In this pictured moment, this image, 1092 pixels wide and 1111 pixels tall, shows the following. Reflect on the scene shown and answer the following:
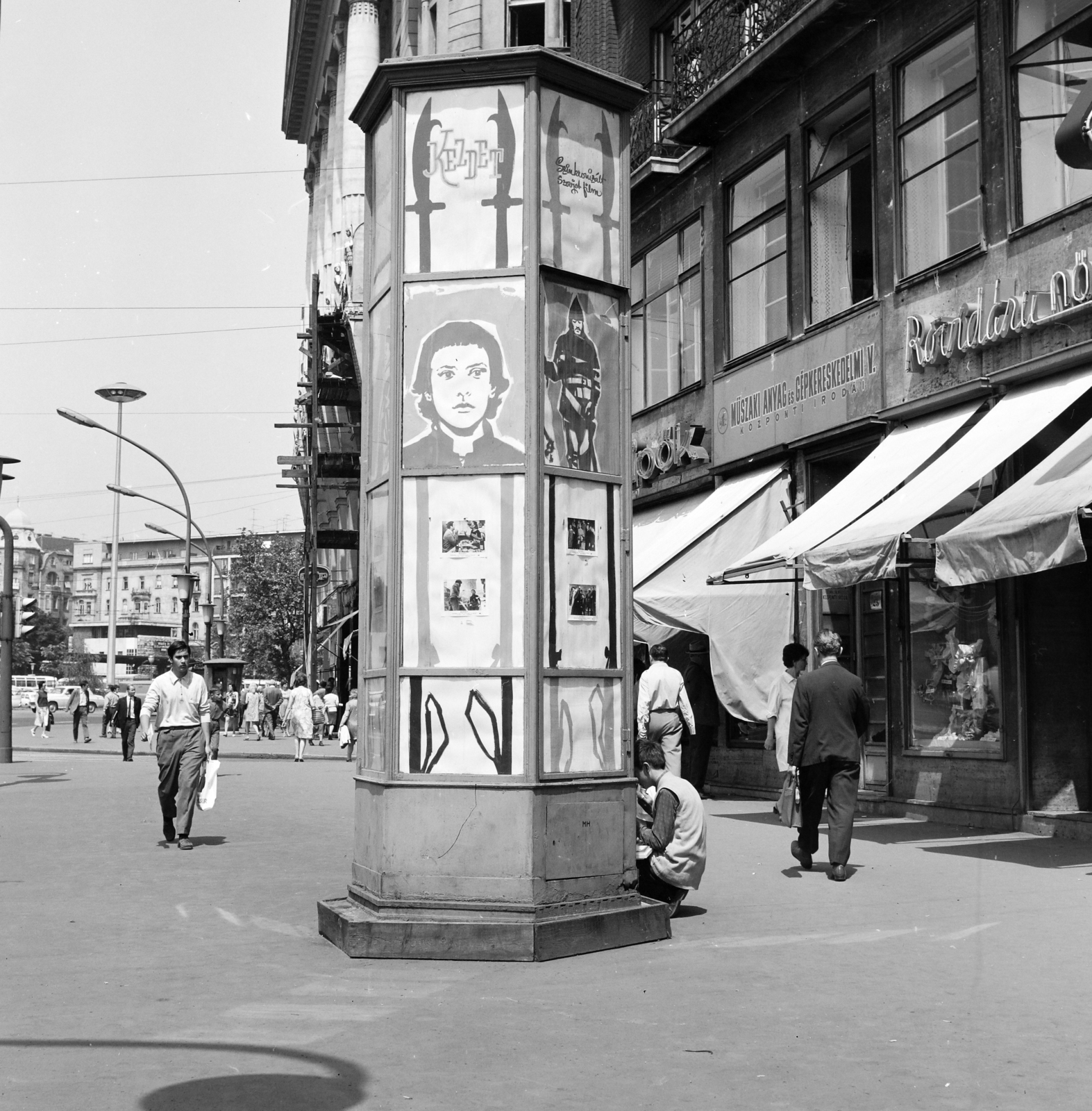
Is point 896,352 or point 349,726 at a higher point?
point 896,352

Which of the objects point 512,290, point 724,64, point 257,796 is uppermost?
point 724,64

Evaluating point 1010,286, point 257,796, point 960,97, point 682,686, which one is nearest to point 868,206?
point 960,97

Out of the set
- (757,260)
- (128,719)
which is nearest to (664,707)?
(757,260)

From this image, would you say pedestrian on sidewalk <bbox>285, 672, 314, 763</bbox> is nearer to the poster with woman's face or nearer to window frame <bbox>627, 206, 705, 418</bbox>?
window frame <bbox>627, 206, 705, 418</bbox>

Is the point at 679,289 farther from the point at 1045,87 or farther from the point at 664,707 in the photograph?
the point at 664,707

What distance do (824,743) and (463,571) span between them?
412 centimetres

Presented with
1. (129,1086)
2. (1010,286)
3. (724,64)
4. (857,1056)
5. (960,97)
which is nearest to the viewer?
(129,1086)

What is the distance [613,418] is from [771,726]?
267 inches

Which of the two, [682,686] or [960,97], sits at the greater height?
[960,97]

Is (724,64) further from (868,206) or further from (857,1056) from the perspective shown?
(857,1056)

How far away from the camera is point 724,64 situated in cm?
1930

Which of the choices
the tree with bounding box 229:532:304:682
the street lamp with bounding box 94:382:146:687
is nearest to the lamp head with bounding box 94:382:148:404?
the street lamp with bounding box 94:382:146:687

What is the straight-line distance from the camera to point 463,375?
8.49 metres

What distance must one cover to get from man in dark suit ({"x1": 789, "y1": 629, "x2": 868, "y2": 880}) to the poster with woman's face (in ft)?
13.7
